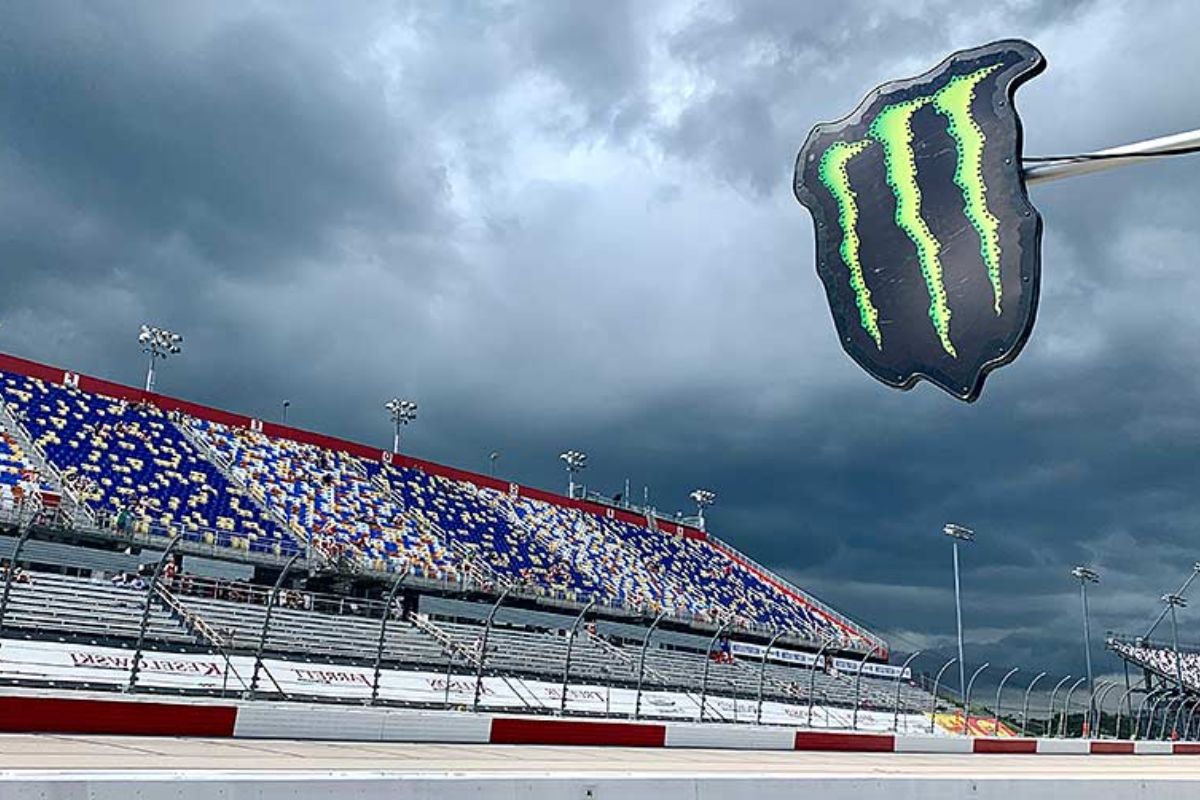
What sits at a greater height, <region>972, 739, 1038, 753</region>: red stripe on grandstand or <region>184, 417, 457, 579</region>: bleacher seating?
<region>184, 417, 457, 579</region>: bleacher seating

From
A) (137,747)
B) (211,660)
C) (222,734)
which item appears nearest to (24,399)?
(211,660)

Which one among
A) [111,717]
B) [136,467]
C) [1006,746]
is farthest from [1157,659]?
[111,717]

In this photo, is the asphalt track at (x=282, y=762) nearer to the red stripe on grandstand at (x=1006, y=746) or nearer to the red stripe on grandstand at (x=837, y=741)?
the red stripe on grandstand at (x=837, y=741)

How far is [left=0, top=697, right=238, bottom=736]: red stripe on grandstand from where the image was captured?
1168 cm

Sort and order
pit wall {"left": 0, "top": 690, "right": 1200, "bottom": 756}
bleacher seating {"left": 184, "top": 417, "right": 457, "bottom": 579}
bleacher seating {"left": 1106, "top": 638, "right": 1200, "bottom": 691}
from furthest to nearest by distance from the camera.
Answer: bleacher seating {"left": 1106, "top": 638, "right": 1200, "bottom": 691}
bleacher seating {"left": 184, "top": 417, "right": 457, "bottom": 579}
pit wall {"left": 0, "top": 690, "right": 1200, "bottom": 756}

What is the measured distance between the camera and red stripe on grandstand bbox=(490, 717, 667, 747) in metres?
15.7

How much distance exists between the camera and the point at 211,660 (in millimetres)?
22391

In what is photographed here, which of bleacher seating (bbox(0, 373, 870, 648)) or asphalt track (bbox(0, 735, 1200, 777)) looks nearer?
asphalt track (bbox(0, 735, 1200, 777))

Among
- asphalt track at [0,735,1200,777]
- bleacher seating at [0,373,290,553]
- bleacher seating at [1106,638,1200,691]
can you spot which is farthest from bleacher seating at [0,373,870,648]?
asphalt track at [0,735,1200,777]

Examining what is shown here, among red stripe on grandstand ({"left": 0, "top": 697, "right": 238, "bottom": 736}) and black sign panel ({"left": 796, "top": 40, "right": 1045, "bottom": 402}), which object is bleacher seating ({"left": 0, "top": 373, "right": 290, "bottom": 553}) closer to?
red stripe on grandstand ({"left": 0, "top": 697, "right": 238, "bottom": 736})

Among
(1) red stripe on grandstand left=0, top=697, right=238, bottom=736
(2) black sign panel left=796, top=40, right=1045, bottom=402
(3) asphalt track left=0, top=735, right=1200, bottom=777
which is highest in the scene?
(2) black sign panel left=796, top=40, right=1045, bottom=402

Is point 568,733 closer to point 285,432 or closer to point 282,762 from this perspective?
point 282,762

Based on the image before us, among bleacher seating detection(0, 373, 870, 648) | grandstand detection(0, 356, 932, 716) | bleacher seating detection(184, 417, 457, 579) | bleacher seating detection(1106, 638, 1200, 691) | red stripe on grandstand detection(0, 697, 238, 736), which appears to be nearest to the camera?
red stripe on grandstand detection(0, 697, 238, 736)

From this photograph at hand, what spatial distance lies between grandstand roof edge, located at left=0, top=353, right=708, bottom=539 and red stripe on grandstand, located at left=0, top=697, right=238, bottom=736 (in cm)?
3123
